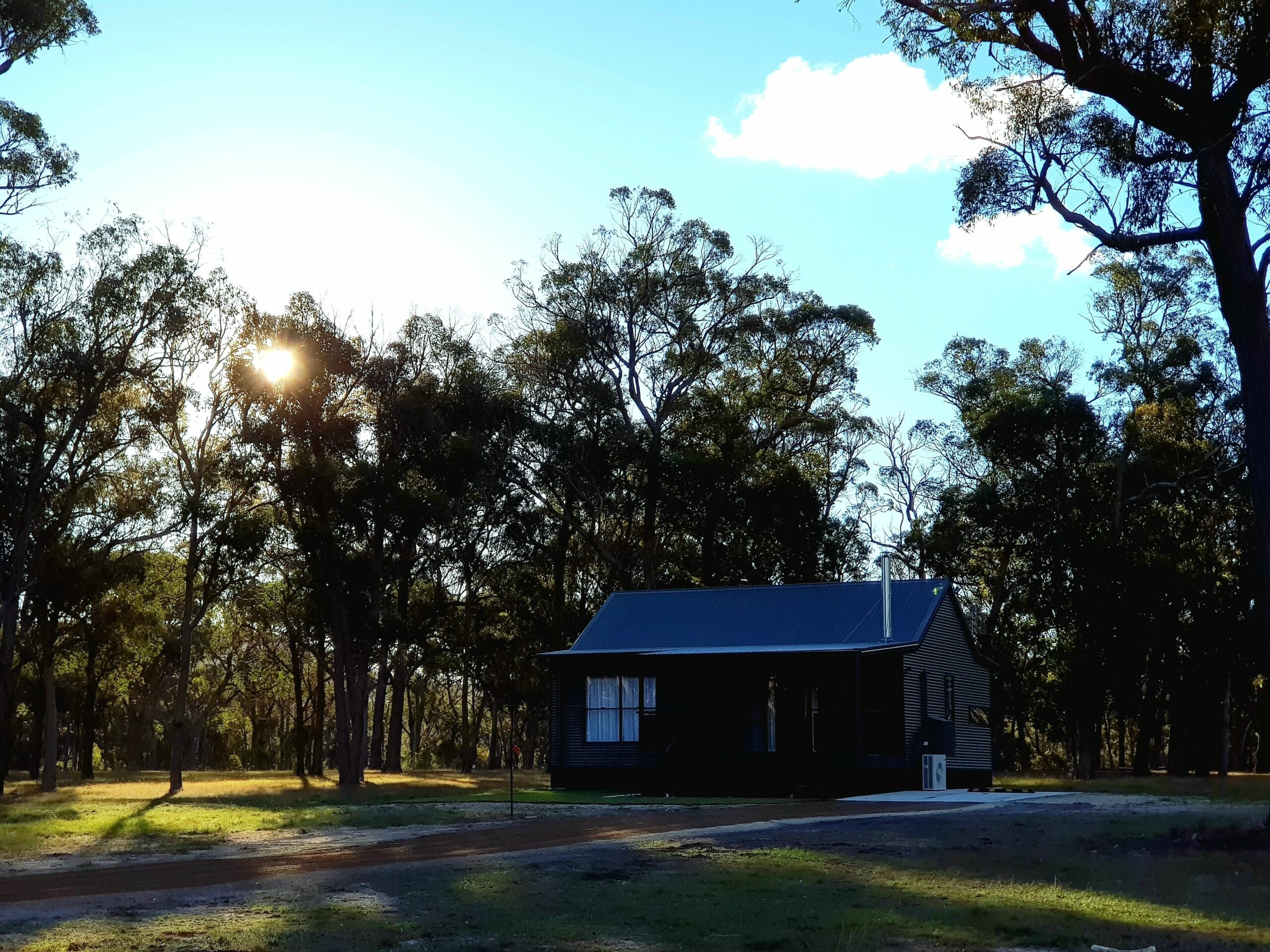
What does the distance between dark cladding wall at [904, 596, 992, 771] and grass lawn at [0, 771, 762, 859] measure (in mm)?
7146

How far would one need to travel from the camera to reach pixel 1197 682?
154 feet

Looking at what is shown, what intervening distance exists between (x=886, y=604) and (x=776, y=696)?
3.48 meters

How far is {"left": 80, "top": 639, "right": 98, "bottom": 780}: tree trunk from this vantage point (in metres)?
49.0

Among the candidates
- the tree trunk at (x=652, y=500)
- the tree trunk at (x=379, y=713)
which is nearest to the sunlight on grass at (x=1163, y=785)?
the tree trunk at (x=652, y=500)

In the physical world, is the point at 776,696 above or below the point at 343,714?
above

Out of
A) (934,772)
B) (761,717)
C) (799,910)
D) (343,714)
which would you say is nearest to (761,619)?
(761,717)

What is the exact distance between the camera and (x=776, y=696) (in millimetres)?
33594

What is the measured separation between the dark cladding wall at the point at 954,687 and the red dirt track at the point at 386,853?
912 cm

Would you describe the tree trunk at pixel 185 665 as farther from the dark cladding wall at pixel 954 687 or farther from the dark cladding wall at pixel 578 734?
the dark cladding wall at pixel 954 687

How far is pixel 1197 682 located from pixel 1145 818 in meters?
29.0

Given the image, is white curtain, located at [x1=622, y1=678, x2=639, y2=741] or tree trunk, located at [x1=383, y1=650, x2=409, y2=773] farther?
tree trunk, located at [x1=383, y1=650, x2=409, y2=773]

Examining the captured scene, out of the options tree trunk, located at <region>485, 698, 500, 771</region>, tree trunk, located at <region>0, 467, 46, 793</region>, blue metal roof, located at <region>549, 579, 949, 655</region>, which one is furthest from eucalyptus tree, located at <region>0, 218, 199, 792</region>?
tree trunk, located at <region>485, 698, 500, 771</region>

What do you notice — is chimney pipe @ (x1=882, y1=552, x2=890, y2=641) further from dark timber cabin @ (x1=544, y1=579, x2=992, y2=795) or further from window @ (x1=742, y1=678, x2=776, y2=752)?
window @ (x1=742, y1=678, x2=776, y2=752)

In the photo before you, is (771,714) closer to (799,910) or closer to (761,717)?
(761,717)
